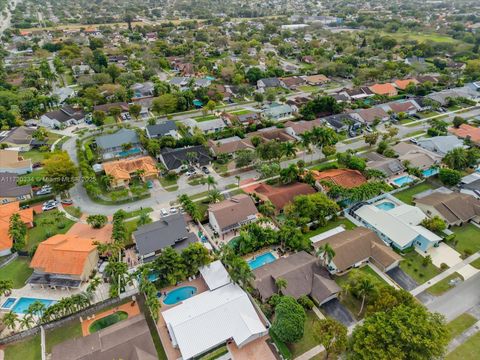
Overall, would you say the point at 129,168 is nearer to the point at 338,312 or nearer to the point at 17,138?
the point at 17,138

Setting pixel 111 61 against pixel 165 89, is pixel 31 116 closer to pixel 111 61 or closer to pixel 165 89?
pixel 165 89

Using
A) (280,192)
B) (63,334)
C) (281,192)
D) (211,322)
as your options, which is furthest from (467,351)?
(63,334)

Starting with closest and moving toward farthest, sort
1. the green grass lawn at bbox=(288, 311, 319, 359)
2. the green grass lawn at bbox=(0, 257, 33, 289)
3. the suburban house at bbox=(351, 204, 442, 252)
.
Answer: the green grass lawn at bbox=(288, 311, 319, 359) < the green grass lawn at bbox=(0, 257, 33, 289) < the suburban house at bbox=(351, 204, 442, 252)

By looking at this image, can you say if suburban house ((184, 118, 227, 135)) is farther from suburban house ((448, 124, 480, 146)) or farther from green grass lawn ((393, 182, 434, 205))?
suburban house ((448, 124, 480, 146))

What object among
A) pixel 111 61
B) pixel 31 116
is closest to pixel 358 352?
pixel 31 116

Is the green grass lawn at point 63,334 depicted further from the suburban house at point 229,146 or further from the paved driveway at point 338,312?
the suburban house at point 229,146

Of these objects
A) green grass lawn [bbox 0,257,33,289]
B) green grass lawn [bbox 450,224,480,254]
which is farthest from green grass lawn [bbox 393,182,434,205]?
green grass lawn [bbox 0,257,33,289]
